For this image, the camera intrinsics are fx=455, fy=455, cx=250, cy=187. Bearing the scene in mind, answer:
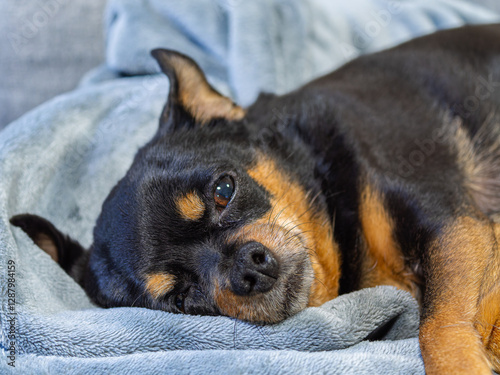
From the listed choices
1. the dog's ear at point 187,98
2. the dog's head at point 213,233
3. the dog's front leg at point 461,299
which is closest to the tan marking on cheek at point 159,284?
the dog's head at point 213,233

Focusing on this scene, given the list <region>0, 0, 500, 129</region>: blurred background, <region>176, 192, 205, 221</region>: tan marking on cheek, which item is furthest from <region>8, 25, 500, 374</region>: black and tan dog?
<region>0, 0, 500, 129</region>: blurred background

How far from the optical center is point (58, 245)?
202 centimetres

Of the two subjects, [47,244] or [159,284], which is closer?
[159,284]

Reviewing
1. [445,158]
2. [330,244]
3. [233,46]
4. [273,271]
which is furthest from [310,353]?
[233,46]

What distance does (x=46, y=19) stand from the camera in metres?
2.94

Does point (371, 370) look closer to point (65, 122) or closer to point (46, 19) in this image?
point (65, 122)

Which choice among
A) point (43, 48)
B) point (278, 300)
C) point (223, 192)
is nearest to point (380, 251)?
point (278, 300)

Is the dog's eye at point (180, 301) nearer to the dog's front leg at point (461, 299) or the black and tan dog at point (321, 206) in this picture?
the black and tan dog at point (321, 206)

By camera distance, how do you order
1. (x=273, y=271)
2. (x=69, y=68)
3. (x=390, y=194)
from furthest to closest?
(x=69, y=68) < (x=390, y=194) < (x=273, y=271)

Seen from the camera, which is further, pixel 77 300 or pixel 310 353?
pixel 77 300

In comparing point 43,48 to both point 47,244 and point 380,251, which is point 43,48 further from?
point 380,251

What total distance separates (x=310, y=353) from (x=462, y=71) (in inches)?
62.6

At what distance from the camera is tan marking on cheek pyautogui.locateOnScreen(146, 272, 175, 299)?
1604 millimetres

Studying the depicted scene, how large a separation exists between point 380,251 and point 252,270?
59 cm
